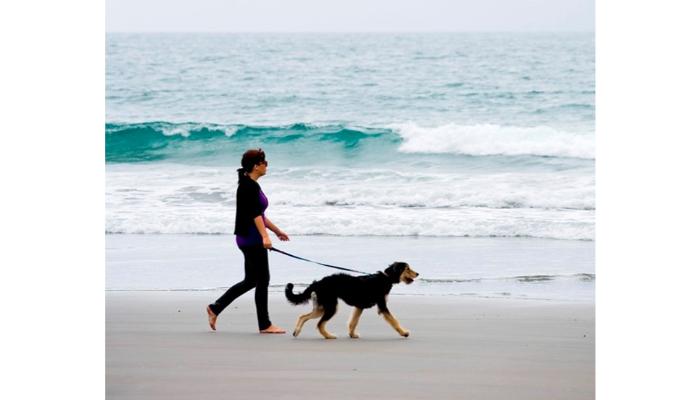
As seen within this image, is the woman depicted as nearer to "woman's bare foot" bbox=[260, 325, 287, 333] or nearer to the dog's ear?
"woman's bare foot" bbox=[260, 325, 287, 333]

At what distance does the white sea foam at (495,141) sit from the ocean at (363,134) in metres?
0.04

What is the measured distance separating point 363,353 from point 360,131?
1429cm

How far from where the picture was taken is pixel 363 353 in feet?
17.1

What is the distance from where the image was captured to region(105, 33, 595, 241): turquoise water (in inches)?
459

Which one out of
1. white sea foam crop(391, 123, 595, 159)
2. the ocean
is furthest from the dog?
white sea foam crop(391, 123, 595, 159)

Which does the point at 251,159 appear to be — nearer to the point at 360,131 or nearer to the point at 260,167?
the point at 260,167

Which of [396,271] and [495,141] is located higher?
[495,141]

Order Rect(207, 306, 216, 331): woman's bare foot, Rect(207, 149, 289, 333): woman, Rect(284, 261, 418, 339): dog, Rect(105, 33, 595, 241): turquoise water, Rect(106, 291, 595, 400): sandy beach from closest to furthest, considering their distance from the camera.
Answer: Rect(106, 291, 595, 400): sandy beach
Rect(284, 261, 418, 339): dog
Rect(207, 149, 289, 333): woman
Rect(207, 306, 216, 331): woman's bare foot
Rect(105, 33, 595, 241): turquoise water

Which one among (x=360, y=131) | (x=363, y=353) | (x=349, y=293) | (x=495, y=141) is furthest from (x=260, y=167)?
(x=360, y=131)

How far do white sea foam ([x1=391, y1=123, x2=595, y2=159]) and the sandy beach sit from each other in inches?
436

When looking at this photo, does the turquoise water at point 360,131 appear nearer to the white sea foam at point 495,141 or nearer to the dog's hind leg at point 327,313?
the white sea foam at point 495,141

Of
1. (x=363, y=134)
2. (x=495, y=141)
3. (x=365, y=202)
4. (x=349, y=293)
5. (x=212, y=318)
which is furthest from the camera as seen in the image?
(x=363, y=134)

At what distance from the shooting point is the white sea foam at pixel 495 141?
17.5 meters

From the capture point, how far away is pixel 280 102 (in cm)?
2252
